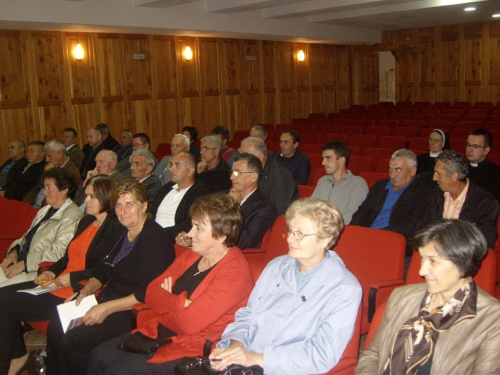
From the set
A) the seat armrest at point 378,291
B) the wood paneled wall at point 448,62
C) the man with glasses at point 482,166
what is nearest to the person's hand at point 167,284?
the seat armrest at point 378,291

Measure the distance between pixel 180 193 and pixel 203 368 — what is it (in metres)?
2.16

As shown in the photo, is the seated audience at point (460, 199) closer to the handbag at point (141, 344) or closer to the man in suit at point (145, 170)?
the handbag at point (141, 344)

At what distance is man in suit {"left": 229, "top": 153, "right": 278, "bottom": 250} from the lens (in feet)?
11.8

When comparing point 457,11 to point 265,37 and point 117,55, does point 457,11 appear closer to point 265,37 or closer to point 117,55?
point 265,37

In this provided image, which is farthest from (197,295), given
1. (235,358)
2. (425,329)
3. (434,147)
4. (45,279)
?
(434,147)

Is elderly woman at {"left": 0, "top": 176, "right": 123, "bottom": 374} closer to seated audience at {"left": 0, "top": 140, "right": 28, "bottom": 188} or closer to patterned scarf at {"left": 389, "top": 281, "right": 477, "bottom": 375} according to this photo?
patterned scarf at {"left": 389, "top": 281, "right": 477, "bottom": 375}

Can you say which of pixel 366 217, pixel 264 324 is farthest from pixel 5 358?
pixel 366 217

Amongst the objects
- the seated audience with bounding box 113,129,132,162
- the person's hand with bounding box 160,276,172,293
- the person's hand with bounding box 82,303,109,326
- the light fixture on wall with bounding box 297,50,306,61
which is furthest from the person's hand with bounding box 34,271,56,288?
the light fixture on wall with bounding box 297,50,306,61

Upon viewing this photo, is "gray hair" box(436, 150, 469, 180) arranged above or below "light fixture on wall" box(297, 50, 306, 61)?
below

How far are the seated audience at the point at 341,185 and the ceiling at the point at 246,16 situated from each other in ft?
18.6

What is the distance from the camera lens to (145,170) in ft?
16.3

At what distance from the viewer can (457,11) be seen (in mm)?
12336

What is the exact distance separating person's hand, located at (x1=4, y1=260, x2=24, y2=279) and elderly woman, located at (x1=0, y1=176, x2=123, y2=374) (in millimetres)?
368

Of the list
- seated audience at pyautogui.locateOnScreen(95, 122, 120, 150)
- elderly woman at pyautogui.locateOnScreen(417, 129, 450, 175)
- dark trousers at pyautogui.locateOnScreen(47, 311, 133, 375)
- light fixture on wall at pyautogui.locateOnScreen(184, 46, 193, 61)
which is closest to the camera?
dark trousers at pyautogui.locateOnScreen(47, 311, 133, 375)
